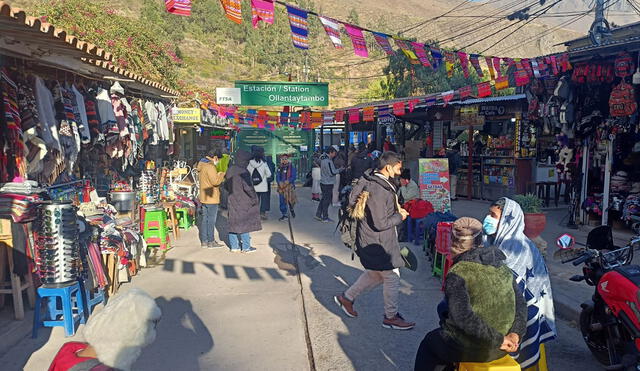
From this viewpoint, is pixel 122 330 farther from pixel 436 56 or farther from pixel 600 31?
pixel 600 31

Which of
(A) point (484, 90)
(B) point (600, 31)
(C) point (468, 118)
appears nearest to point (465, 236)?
(A) point (484, 90)

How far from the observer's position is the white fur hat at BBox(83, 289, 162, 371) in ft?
6.69

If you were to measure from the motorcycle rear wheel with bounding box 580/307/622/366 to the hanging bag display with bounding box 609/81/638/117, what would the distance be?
16.3 feet

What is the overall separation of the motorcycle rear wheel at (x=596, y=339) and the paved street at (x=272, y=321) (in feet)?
0.64

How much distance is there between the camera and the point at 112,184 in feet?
26.7

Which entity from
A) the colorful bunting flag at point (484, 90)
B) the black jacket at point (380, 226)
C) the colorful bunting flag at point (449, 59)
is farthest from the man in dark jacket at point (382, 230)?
the colorful bunting flag at point (484, 90)

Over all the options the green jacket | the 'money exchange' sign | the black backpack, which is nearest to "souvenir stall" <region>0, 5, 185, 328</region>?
the black backpack

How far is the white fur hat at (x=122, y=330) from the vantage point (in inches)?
80.3

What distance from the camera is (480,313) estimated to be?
8.02ft

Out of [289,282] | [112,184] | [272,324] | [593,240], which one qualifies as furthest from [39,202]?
[593,240]

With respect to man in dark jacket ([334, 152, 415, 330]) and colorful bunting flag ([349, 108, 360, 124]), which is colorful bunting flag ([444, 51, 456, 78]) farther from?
man in dark jacket ([334, 152, 415, 330])

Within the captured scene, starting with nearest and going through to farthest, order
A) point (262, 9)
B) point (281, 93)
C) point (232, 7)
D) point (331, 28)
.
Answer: point (232, 7) → point (262, 9) → point (331, 28) → point (281, 93)

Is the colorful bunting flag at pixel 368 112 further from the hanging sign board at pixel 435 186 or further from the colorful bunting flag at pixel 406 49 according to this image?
the hanging sign board at pixel 435 186

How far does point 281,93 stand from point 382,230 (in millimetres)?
11496
